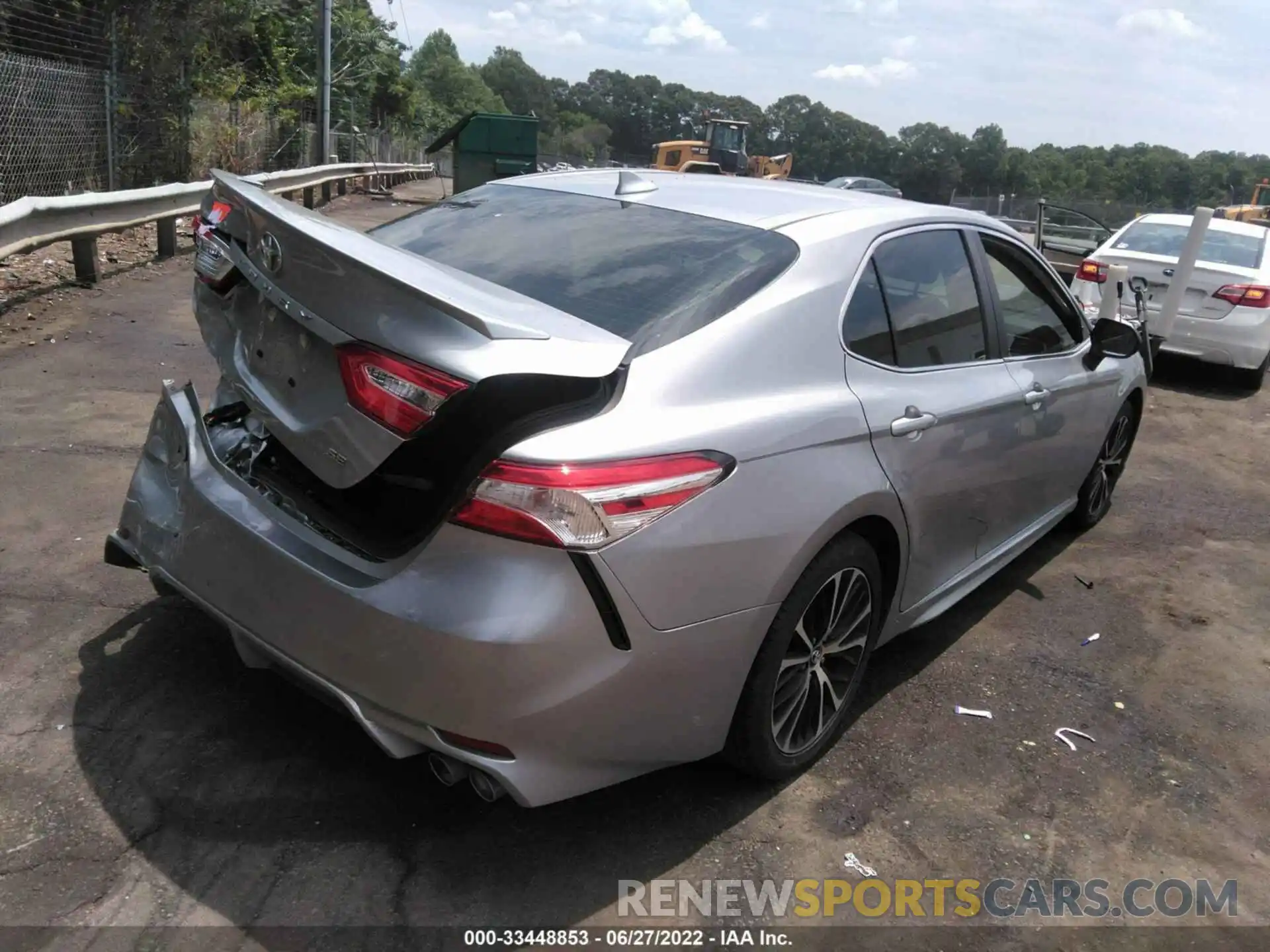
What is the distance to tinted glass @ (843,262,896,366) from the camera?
125 inches

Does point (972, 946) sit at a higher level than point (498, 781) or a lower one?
lower

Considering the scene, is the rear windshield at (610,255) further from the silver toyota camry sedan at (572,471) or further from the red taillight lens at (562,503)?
the red taillight lens at (562,503)

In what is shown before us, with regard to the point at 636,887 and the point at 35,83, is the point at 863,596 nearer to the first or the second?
the point at 636,887

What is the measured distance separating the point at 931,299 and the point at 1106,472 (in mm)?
2516

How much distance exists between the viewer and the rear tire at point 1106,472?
17.6 feet

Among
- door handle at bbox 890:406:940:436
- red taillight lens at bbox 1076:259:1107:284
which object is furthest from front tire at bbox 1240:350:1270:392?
door handle at bbox 890:406:940:436

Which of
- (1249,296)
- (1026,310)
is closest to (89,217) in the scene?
(1026,310)

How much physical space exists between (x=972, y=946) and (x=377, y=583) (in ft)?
5.66

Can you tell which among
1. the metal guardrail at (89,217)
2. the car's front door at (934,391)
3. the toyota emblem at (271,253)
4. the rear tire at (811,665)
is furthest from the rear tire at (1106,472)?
the metal guardrail at (89,217)

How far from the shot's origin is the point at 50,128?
11344mm

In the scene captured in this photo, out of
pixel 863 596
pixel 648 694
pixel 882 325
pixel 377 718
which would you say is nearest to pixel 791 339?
pixel 882 325

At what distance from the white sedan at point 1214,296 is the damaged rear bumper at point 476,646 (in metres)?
7.43

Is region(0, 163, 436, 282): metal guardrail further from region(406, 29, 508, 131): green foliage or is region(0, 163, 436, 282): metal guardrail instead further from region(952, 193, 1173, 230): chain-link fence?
region(406, 29, 508, 131): green foliage

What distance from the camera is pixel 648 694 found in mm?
2510
